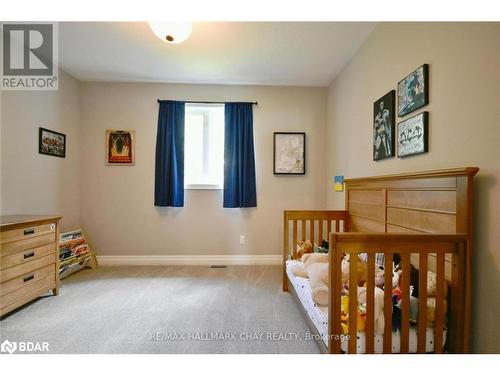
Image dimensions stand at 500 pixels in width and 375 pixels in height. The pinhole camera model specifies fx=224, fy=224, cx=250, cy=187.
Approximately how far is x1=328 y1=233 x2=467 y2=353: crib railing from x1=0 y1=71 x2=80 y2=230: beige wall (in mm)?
2818

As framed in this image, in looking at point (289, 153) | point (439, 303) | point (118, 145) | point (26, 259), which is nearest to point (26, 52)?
point (118, 145)

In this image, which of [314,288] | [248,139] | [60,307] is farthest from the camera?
[248,139]

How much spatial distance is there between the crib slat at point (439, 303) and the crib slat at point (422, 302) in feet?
0.22

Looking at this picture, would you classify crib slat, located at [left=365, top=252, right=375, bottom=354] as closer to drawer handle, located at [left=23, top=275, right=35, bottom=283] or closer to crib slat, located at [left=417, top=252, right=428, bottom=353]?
crib slat, located at [left=417, top=252, right=428, bottom=353]

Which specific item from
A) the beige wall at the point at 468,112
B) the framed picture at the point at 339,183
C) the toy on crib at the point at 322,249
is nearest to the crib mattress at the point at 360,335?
the beige wall at the point at 468,112

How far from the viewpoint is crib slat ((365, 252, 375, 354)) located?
1.03 meters

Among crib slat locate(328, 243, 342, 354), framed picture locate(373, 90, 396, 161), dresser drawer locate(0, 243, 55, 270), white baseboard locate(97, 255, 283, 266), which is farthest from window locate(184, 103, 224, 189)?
crib slat locate(328, 243, 342, 354)

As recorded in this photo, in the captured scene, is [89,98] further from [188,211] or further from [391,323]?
[391,323]

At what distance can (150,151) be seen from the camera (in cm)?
297

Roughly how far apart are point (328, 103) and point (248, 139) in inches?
46.6

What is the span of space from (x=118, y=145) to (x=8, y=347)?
7.16 feet

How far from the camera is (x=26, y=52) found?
2178 millimetres

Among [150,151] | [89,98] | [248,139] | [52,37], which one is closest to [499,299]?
[248,139]

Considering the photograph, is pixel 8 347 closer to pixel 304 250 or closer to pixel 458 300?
pixel 304 250
